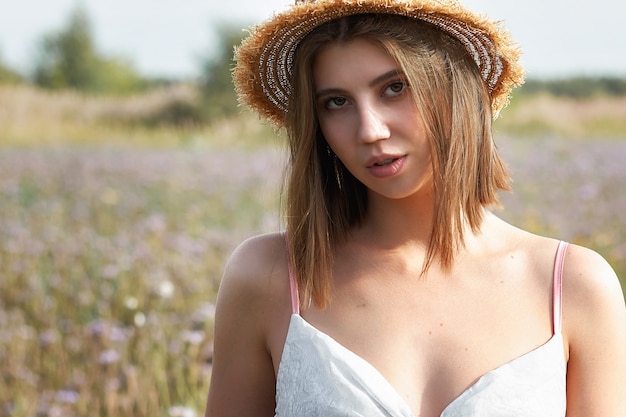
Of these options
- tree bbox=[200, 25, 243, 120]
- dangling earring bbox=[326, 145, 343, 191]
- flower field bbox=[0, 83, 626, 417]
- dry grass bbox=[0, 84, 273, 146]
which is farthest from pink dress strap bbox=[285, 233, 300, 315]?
tree bbox=[200, 25, 243, 120]

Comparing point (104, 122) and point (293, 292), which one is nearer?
point (293, 292)

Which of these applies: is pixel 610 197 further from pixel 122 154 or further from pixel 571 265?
pixel 122 154

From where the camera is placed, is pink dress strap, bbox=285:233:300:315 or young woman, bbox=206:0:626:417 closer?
young woman, bbox=206:0:626:417

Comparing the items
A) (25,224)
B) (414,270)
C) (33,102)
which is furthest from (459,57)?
(33,102)

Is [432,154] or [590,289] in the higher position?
[432,154]

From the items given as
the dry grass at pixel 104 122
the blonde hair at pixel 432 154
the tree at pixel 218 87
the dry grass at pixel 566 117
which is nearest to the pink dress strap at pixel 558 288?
the blonde hair at pixel 432 154

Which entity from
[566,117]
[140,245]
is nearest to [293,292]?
[140,245]

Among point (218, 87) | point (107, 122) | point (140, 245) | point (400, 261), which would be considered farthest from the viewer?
point (107, 122)

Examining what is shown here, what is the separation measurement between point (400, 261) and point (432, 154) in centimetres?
27

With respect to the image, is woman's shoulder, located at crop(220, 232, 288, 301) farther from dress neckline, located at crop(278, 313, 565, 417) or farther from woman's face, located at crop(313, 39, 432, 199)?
woman's face, located at crop(313, 39, 432, 199)

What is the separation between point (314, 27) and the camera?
71.8 inches

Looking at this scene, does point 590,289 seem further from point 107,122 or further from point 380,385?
point 107,122

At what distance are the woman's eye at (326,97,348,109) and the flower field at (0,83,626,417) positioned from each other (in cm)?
164

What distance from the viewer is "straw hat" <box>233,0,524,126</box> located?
69.1 inches
